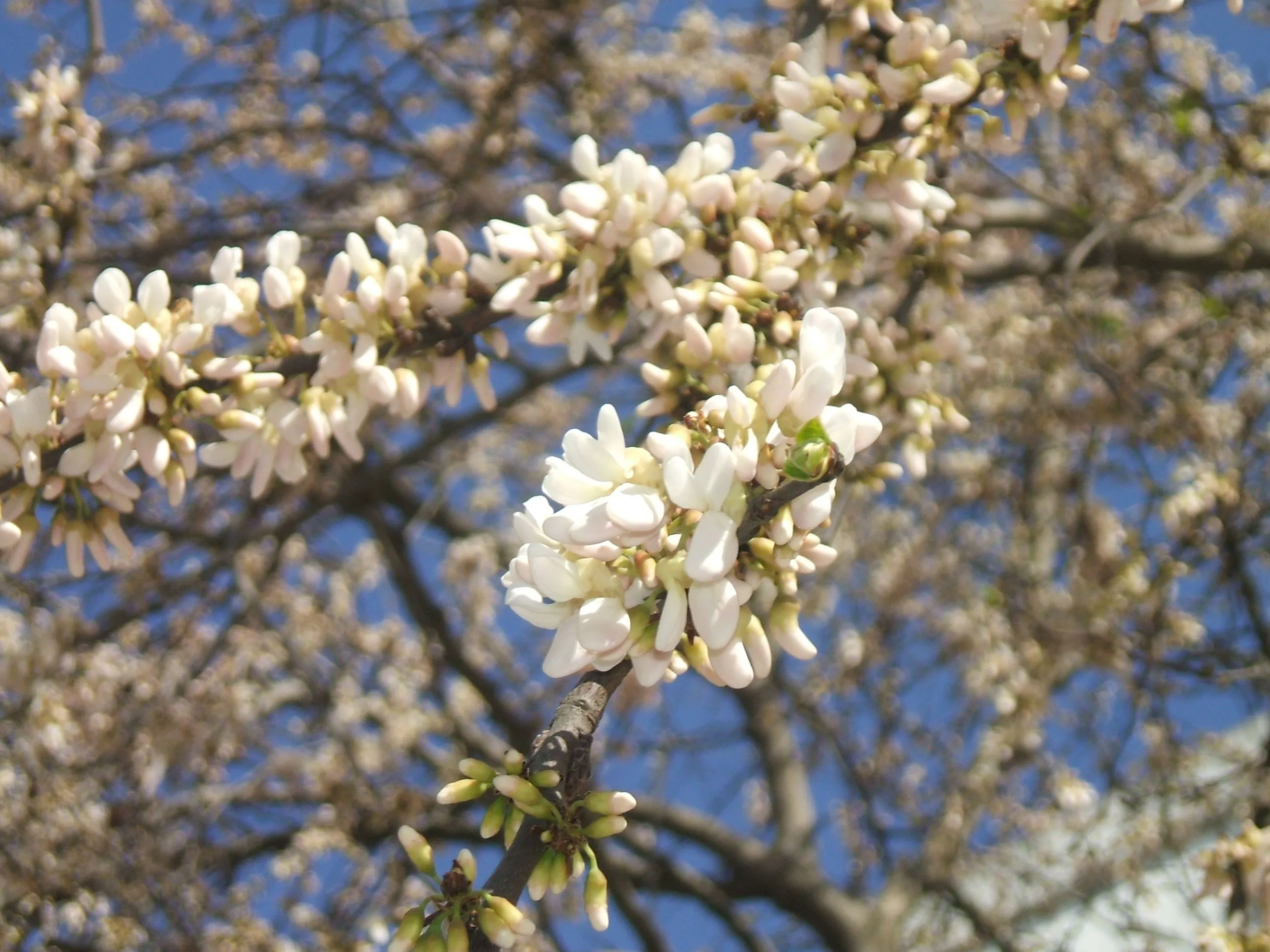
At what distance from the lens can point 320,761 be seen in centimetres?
548

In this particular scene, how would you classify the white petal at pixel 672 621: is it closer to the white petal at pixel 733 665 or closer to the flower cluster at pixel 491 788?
the white petal at pixel 733 665

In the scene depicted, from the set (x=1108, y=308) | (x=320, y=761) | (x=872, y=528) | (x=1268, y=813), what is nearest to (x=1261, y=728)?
(x=872, y=528)

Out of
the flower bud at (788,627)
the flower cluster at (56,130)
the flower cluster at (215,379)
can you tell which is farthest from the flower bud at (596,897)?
the flower cluster at (56,130)

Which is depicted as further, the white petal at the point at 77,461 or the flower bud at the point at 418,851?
the white petal at the point at 77,461

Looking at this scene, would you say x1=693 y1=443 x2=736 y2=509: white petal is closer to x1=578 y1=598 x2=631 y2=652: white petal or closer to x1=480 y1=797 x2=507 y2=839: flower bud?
x1=578 y1=598 x2=631 y2=652: white petal

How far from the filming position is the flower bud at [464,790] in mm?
1198

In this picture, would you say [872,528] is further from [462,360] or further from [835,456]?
[835,456]

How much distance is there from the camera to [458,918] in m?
1.13

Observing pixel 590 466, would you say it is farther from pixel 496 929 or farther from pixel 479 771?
pixel 496 929

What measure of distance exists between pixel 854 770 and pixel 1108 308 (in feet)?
7.01

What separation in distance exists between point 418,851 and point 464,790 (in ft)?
0.28

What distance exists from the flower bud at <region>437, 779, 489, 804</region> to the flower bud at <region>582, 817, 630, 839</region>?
0.11 meters

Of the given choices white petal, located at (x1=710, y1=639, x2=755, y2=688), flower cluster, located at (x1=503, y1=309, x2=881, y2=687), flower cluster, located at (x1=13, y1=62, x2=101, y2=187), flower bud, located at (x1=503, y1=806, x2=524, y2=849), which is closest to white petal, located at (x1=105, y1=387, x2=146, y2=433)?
flower cluster, located at (x1=503, y1=309, x2=881, y2=687)

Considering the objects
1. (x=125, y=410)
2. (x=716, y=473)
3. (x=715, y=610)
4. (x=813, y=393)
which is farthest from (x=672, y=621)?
(x=125, y=410)
